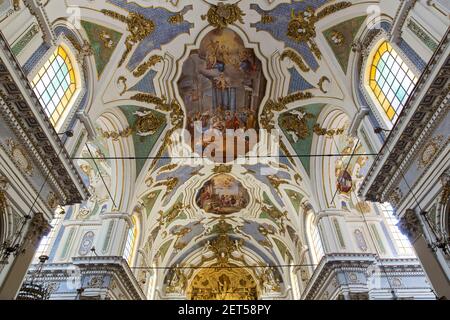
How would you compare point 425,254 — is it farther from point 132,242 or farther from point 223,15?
point 132,242

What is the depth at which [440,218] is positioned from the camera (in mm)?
8516

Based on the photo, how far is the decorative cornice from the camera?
7.53 metres

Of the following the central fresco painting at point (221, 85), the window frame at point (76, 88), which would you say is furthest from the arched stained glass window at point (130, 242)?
the window frame at point (76, 88)

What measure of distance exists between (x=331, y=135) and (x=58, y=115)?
38.8 ft

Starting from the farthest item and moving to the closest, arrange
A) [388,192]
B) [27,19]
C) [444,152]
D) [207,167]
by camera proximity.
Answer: [207,167]
[388,192]
[27,19]
[444,152]

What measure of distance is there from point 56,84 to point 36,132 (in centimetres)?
318

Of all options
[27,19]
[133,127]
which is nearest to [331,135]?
[133,127]

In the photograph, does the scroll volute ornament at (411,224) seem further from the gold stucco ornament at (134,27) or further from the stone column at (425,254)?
the gold stucco ornament at (134,27)

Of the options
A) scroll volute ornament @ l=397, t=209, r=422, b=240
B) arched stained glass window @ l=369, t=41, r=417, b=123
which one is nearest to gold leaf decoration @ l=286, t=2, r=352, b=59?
arched stained glass window @ l=369, t=41, r=417, b=123

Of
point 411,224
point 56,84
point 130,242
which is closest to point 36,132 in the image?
point 56,84

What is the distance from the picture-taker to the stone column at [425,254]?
8266 mm

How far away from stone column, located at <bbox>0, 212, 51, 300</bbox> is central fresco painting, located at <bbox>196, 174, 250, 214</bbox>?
12.8m

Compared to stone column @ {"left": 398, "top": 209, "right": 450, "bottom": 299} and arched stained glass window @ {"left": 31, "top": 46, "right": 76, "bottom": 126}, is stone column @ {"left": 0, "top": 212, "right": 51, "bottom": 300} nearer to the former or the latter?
arched stained glass window @ {"left": 31, "top": 46, "right": 76, "bottom": 126}
